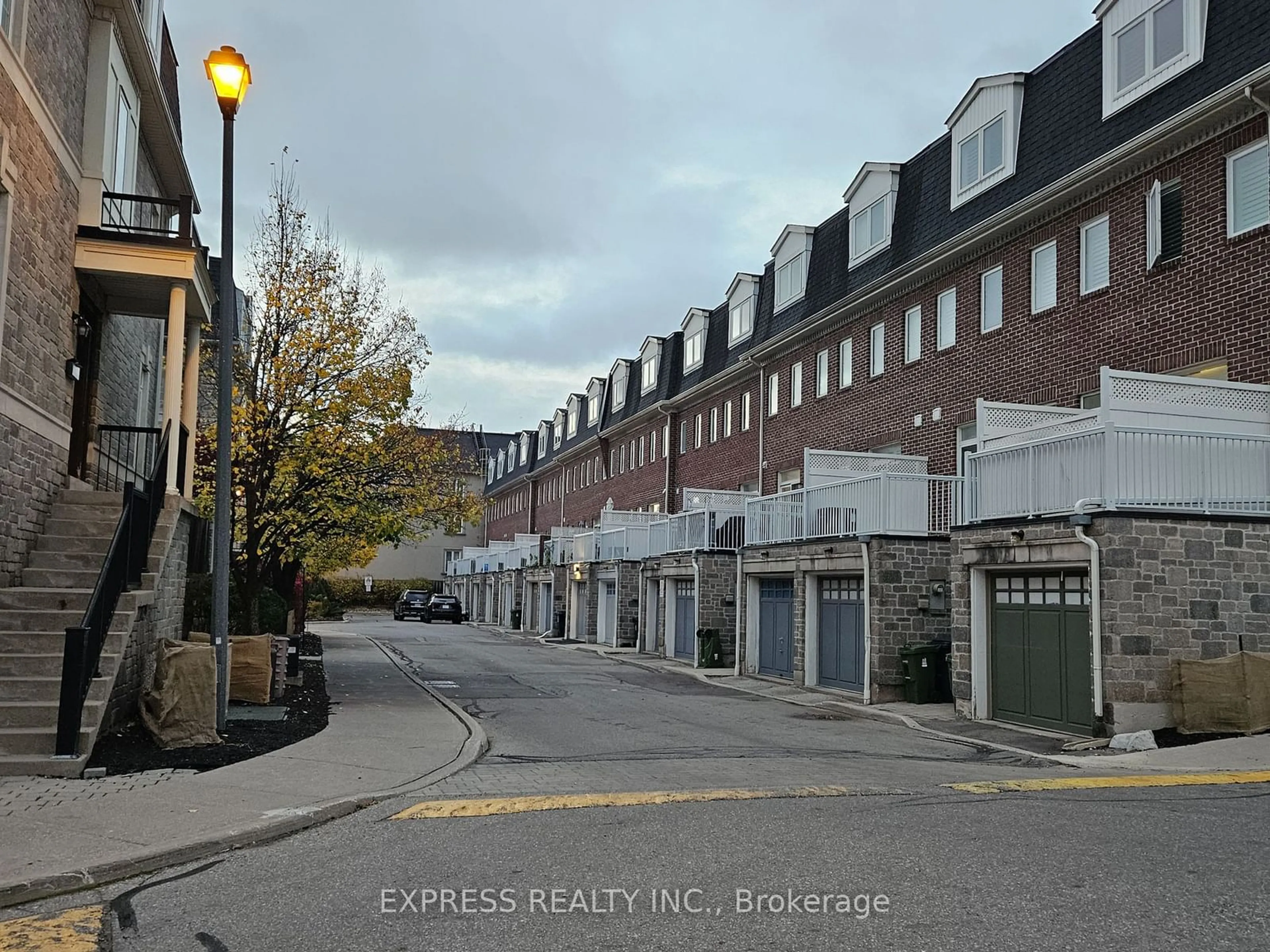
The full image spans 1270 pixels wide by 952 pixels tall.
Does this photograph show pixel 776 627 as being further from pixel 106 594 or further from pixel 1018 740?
pixel 106 594

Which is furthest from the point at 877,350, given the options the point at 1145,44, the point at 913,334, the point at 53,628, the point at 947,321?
A: the point at 53,628

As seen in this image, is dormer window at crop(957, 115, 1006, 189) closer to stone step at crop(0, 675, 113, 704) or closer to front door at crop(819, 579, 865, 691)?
front door at crop(819, 579, 865, 691)

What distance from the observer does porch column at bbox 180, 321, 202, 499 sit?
14633 mm

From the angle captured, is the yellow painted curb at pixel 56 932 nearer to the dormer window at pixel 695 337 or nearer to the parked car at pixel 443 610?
the dormer window at pixel 695 337

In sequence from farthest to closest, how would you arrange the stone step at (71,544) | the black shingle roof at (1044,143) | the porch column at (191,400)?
the black shingle roof at (1044,143)
the porch column at (191,400)
the stone step at (71,544)

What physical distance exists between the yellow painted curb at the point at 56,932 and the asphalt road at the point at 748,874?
0.16 meters

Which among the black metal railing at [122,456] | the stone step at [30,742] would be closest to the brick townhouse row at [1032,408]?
the stone step at [30,742]

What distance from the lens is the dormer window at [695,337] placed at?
36594 millimetres

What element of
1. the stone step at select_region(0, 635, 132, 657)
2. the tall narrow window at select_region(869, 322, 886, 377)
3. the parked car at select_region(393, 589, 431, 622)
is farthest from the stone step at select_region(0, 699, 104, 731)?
the parked car at select_region(393, 589, 431, 622)

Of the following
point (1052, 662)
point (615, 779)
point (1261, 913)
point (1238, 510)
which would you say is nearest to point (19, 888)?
point (615, 779)

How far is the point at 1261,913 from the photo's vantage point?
5.47 m

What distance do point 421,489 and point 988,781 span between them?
1109 cm

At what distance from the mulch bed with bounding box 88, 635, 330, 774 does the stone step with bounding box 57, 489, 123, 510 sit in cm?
286

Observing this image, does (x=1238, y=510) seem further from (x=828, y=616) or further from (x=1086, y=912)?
(x=1086, y=912)
